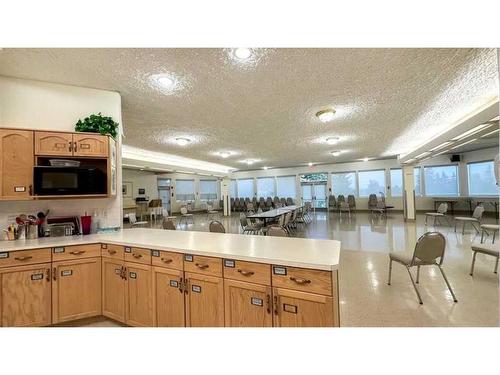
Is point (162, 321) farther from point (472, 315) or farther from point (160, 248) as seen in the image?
point (472, 315)

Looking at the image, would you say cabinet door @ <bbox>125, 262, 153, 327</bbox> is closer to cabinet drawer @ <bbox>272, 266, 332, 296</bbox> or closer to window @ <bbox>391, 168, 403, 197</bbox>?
cabinet drawer @ <bbox>272, 266, 332, 296</bbox>

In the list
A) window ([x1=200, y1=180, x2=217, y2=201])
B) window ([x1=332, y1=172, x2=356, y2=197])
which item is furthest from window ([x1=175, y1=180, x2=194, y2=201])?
window ([x1=332, y1=172, x2=356, y2=197])

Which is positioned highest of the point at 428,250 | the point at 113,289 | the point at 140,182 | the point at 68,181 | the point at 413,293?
the point at 140,182

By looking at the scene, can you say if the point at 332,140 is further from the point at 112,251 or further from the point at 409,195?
the point at 112,251

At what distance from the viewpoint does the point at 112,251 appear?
2.40 m

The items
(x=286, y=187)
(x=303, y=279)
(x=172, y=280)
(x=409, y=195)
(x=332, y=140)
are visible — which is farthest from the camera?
(x=286, y=187)

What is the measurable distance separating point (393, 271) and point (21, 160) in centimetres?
510

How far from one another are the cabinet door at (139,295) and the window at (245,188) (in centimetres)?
1297

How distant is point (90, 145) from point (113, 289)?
164 centimetres

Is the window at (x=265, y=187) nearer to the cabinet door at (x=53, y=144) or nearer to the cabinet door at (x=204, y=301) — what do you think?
the cabinet door at (x=53, y=144)

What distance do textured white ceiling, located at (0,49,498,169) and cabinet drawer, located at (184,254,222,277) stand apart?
2010 millimetres

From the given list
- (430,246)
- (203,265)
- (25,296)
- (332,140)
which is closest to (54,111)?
(25,296)

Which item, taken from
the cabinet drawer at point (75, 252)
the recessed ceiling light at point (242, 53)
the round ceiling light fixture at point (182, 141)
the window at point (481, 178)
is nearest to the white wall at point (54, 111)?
the cabinet drawer at point (75, 252)
